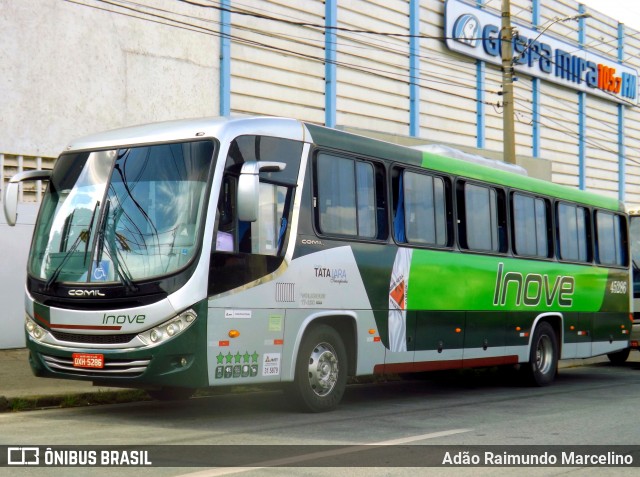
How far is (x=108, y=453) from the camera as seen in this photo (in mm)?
8078

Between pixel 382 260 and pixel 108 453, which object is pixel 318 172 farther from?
pixel 108 453

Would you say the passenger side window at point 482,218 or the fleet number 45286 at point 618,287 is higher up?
the passenger side window at point 482,218

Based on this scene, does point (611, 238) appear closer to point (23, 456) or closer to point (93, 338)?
point (93, 338)

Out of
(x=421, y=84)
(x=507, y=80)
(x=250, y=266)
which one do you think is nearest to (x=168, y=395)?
(x=250, y=266)

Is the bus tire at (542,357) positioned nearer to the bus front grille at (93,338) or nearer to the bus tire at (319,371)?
the bus tire at (319,371)

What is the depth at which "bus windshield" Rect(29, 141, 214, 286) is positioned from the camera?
974 centimetres

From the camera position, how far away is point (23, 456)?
786cm

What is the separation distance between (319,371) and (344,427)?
3.59ft

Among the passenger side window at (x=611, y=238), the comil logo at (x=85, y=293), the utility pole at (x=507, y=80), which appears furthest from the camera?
the utility pole at (x=507, y=80)

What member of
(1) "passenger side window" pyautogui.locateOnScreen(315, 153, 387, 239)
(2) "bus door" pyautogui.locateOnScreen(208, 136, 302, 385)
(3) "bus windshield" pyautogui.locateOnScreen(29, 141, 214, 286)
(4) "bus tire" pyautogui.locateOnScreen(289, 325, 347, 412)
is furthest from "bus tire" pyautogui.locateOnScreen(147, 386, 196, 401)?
(1) "passenger side window" pyautogui.locateOnScreen(315, 153, 387, 239)

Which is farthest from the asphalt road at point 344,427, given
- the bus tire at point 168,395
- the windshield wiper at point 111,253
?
the windshield wiper at point 111,253

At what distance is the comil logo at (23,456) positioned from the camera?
7.63 meters

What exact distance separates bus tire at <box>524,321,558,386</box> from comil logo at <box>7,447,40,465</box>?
9341mm

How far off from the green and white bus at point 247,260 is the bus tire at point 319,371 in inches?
0.9
